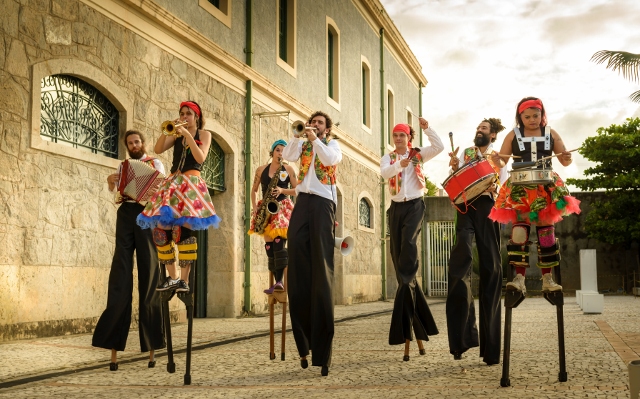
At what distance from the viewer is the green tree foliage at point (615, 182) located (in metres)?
26.3

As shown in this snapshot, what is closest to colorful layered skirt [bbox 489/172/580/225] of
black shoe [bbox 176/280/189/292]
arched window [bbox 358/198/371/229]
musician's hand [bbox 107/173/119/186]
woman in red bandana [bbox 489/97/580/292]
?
woman in red bandana [bbox 489/97/580/292]

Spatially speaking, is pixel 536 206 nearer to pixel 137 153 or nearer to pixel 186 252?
pixel 186 252

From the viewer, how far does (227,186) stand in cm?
1325

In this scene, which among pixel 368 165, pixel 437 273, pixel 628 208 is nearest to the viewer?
pixel 368 165

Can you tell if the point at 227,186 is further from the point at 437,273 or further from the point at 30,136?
the point at 437,273

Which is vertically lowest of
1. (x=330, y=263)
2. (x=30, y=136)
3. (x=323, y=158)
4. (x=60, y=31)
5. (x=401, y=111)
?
(x=330, y=263)

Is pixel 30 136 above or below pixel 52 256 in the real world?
above

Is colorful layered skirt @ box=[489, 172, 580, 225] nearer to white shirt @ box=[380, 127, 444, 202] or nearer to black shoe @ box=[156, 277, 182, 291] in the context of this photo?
white shirt @ box=[380, 127, 444, 202]

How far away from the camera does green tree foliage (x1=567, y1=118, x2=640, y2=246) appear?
26328 millimetres

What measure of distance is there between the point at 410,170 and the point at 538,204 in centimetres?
183

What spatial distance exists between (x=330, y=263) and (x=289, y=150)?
0.97 meters

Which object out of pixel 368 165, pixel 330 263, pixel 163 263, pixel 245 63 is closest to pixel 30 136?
pixel 163 263

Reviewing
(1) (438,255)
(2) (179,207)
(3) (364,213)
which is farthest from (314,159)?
(1) (438,255)

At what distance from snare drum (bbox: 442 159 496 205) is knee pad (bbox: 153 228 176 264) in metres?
2.17
